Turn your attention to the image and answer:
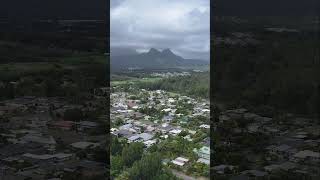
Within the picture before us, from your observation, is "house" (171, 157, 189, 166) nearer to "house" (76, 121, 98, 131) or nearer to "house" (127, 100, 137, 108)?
"house" (127, 100, 137, 108)

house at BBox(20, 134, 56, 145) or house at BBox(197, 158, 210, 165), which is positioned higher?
house at BBox(20, 134, 56, 145)

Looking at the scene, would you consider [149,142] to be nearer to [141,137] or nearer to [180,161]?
[141,137]

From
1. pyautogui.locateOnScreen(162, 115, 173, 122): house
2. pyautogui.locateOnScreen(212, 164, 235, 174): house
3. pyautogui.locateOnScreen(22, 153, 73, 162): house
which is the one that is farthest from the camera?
pyautogui.locateOnScreen(162, 115, 173, 122): house

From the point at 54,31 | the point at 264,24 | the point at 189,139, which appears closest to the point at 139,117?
the point at 189,139

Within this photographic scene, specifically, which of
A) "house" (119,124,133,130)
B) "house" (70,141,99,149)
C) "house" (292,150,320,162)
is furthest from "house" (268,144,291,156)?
"house" (70,141,99,149)

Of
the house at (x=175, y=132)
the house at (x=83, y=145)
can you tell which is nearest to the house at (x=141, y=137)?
the house at (x=175, y=132)

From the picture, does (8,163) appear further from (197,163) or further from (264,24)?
(264,24)

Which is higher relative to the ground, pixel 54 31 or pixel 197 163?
pixel 54 31

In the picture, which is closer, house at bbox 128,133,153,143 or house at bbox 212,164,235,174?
house at bbox 212,164,235,174
